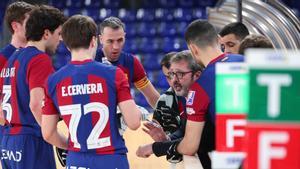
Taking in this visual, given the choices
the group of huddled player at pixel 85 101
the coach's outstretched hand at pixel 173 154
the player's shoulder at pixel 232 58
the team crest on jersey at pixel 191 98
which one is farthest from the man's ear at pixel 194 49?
the coach's outstretched hand at pixel 173 154

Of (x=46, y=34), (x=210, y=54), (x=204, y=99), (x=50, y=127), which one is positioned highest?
(x=46, y=34)

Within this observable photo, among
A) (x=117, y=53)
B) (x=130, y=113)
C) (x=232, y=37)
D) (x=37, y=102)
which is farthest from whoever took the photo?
(x=232, y=37)

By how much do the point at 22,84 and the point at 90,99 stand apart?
73 centimetres

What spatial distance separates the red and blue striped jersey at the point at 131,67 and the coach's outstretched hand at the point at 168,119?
84cm

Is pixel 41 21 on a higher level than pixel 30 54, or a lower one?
higher

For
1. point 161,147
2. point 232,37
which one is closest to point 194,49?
point 161,147

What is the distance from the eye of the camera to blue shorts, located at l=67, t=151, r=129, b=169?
3.43 m

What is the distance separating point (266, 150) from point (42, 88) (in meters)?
2.21

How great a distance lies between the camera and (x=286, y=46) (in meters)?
5.91

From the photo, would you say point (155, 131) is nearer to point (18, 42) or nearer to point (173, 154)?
point (173, 154)

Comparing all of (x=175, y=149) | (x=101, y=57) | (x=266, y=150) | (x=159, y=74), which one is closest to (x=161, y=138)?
(x=175, y=149)

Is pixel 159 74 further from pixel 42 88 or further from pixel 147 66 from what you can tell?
pixel 42 88

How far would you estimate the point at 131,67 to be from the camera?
5.07 m

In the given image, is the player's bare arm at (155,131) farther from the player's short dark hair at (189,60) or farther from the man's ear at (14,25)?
the man's ear at (14,25)
